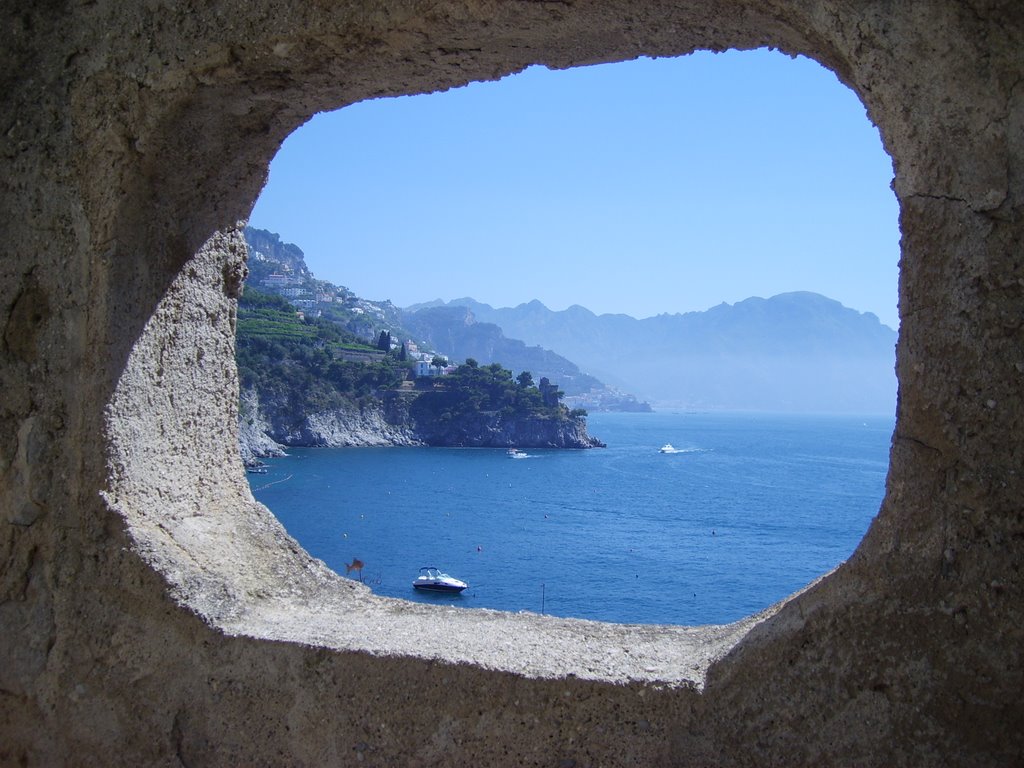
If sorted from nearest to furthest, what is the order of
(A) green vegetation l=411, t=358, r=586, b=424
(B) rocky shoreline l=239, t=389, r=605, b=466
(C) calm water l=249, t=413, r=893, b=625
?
(C) calm water l=249, t=413, r=893, b=625
(B) rocky shoreline l=239, t=389, r=605, b=466
(A) green vegetation l=411, t=358, r=586, b=424

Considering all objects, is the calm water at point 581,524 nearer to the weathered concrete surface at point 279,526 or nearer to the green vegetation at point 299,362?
the green vegetation at point 299,362

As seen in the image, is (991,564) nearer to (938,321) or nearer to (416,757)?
(938,321)

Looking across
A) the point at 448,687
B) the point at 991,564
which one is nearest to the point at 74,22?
the point at 448,687

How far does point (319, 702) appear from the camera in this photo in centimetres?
285

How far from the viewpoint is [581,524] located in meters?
52.1

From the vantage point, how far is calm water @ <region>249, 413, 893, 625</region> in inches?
1499

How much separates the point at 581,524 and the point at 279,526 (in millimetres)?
49323

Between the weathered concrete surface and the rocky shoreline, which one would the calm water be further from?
the weathered concrete surface

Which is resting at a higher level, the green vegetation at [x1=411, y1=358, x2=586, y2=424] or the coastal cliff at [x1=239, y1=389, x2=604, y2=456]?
the green vegetation at [x1=411, y1=358, x2=586, y2=424]

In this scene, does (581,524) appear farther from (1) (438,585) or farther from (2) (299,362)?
(2) (299,362)

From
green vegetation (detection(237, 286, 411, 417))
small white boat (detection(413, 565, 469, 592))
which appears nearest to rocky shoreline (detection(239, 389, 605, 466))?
green vegetation (detection(237, 286, 411, 417))

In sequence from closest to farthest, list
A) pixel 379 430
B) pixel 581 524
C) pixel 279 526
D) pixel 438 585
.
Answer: pixel 279 526 → pixel 438 585 → pixel 581 524 → pixel 379 430

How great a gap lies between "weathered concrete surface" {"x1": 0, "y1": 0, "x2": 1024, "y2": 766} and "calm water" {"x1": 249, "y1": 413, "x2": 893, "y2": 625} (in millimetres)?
23705

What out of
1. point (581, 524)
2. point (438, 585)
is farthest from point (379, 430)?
point (438, 585)
